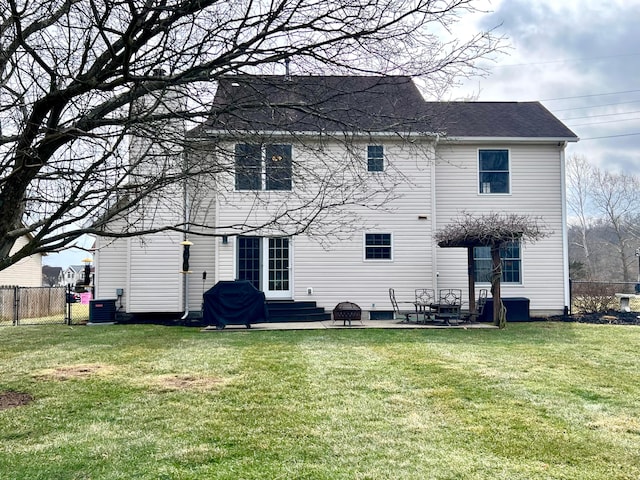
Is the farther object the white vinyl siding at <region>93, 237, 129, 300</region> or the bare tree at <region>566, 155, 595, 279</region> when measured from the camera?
the bare tree at <region>566, 155, 595, 279</region>

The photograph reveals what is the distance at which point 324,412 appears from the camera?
217 inches

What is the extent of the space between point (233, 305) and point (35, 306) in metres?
10.6

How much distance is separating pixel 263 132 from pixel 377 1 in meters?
1.64

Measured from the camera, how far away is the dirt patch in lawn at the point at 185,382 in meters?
6.79

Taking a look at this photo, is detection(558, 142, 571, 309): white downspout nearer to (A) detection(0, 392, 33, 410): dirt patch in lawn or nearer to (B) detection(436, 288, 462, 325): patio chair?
(B) detection(436, 288, 462, 325): patio chair

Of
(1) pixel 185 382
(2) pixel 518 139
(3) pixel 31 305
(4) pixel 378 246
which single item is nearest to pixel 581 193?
(2) pixel 518 139

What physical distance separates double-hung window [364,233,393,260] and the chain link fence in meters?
9.38

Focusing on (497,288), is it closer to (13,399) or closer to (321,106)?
(321,106)

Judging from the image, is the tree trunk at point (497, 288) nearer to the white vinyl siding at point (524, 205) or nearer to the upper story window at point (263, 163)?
the white vinyl siding at point (524, 205)

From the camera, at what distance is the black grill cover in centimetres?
1360

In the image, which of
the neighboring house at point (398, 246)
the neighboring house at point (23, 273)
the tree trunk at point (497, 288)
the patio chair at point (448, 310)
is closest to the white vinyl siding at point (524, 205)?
the neighboring house at point (398, 246)

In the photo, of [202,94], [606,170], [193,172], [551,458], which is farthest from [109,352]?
[606,170]

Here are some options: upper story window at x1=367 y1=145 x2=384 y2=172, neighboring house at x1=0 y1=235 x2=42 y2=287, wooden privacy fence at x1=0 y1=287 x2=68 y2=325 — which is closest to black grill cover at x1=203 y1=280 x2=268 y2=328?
upper story window at x1=367 y1=145 x2=384 y2=172

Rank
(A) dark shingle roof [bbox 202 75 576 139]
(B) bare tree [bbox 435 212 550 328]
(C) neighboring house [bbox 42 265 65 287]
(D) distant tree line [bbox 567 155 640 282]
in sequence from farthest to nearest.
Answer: (C) neighboring house [bbox 42 265 65 287], (D) distant tree line [bbox 567 155 640 282], (B) bare tree [bbox 435 212 550 328], (A) dark shingle roof [bbox 202 75 576 139]
